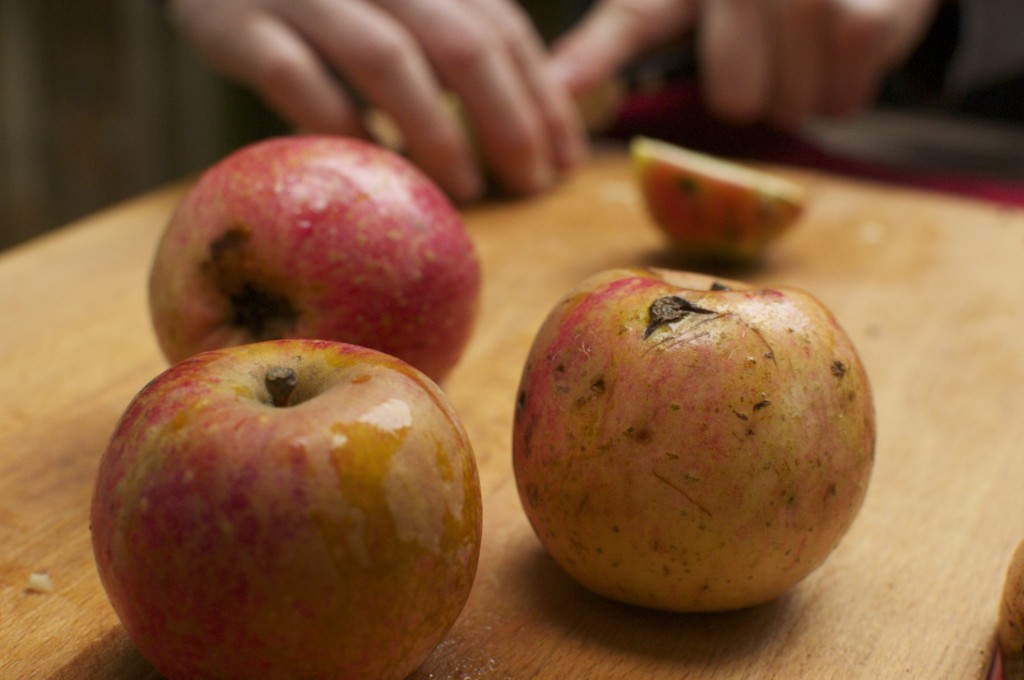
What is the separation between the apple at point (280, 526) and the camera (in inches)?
26.5

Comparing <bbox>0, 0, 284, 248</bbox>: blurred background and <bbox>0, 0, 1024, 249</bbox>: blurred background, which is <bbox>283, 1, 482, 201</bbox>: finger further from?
<bbox>0, 0, 284, 248</bbox>: blurred background

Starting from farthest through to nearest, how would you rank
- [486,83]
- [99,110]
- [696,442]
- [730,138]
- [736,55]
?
[99,110] < [730,138] < [736,55] < [486,83] < [696,442]

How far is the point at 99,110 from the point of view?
373cm

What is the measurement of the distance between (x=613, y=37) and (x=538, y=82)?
30 centimetres

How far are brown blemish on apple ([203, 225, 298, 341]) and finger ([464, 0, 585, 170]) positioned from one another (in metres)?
1.14

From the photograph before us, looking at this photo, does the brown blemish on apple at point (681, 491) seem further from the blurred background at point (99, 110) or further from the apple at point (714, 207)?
the blurred background at point (99, 110)

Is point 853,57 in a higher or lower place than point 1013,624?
lower

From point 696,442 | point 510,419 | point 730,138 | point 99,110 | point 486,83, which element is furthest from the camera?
point 99,110

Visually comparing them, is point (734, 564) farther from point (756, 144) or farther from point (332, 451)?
point (756, 144)

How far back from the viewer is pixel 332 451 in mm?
682

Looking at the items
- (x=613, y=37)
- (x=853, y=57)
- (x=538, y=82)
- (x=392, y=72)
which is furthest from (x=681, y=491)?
(x=853, y=57)

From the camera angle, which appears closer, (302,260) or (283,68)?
(302,260)

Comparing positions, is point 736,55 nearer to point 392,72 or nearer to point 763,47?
point 763,47

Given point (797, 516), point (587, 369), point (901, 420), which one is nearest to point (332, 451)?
point (587, 369)
